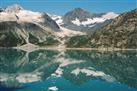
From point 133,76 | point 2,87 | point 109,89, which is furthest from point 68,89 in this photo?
point 133,76

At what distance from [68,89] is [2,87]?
15.0 m

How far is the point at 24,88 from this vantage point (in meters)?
73.9

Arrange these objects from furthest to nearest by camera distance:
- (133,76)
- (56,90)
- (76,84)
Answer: (133,76), (76,84), (56,90)

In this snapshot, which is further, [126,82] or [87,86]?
[126,82]

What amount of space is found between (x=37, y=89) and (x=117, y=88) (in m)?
18.4

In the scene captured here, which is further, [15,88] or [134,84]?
[134,84]

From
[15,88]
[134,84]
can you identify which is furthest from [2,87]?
[134,84]

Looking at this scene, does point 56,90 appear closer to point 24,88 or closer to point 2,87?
point 24,88

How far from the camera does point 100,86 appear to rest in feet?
259

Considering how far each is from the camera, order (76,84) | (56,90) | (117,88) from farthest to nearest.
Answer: (76,84) < (117,88) < (56,90)

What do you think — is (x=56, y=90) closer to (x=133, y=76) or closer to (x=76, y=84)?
(x=76, y=84)

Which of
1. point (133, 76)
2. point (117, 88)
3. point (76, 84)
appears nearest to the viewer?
point (117, 88)

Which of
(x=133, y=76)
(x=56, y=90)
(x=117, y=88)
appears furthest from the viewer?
(x=133, y=76)

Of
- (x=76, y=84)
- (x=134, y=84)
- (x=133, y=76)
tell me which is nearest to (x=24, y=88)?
(x=76, y=84)
